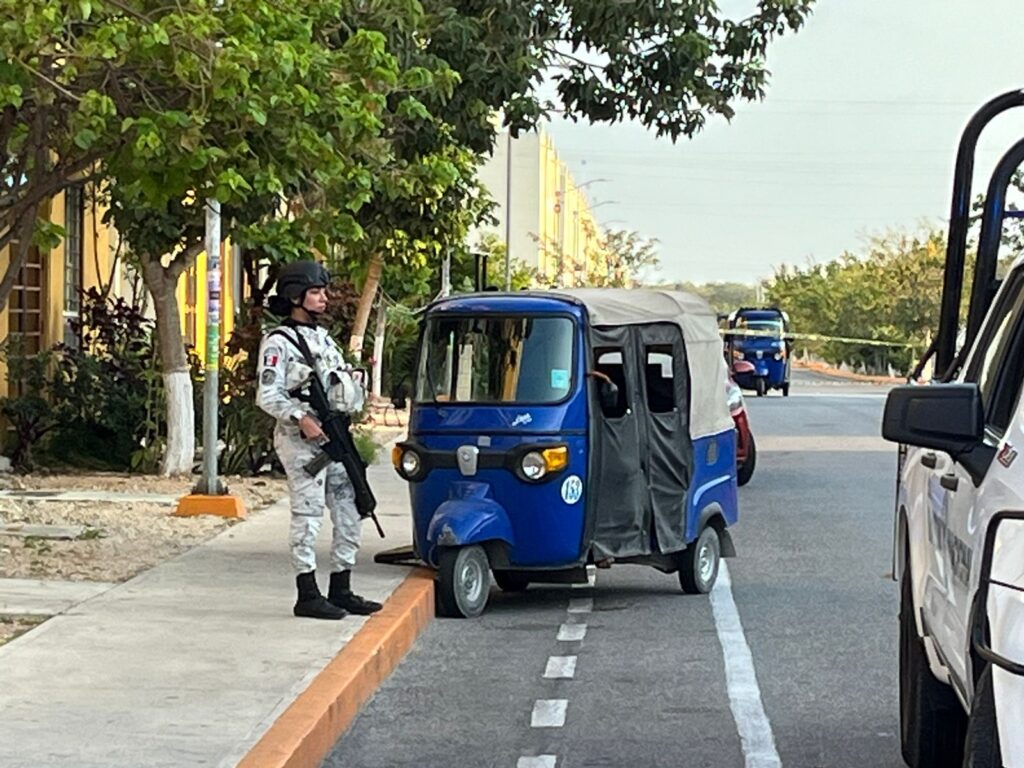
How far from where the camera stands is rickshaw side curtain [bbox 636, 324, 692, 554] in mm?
12109

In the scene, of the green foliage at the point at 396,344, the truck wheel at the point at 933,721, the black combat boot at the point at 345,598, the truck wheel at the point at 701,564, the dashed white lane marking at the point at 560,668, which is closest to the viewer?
the truck wheel at the point at 933,721

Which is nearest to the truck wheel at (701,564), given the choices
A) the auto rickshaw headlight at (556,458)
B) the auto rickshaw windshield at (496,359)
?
the auto rickshaw headlight at (556,458)

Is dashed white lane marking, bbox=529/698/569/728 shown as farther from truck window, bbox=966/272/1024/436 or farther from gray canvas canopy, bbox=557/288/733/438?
gray canvas canopy, bbox=557/288/733/438

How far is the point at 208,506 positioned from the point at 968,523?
11269 millimetres

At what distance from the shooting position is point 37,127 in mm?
11867

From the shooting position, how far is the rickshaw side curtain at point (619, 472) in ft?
38.9

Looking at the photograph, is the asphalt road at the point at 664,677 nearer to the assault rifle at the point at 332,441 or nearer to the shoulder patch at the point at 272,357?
the assault rifle at the point at 332,441

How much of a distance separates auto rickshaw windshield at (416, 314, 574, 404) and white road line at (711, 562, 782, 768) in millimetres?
1730

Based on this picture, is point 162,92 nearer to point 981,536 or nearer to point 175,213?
point 175,213

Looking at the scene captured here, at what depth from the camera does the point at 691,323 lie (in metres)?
12.7

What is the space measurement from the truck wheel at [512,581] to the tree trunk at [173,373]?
712 centimetres

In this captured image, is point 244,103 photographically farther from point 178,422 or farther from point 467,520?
point 178,422

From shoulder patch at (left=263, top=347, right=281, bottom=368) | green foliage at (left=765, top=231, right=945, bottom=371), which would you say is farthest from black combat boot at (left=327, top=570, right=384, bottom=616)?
green foliage at (left=765, top=231, right=945, bottom=371)

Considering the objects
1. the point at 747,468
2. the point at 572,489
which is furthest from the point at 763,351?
the point at 572,489
